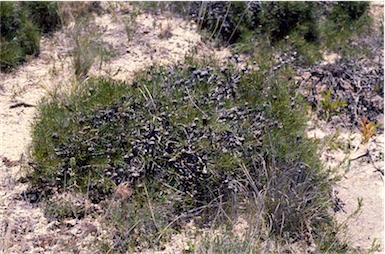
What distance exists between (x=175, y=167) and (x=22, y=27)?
6.90 feet

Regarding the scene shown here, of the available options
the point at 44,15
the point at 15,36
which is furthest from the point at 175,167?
the point at 44,15

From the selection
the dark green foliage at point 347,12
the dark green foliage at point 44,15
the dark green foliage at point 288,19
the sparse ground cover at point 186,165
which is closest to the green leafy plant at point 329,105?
the sparse ground cover at point 186,165

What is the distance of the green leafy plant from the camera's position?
16.7 feet

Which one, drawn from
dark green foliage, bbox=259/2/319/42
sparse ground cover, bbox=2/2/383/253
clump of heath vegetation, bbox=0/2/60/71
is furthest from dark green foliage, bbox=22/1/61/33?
dark green foliage, bbox=259/2/319/42

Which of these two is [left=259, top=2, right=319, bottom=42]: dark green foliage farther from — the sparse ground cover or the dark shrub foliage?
the dark shrub foliage

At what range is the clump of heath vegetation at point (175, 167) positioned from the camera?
146 inches

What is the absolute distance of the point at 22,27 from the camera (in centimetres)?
511

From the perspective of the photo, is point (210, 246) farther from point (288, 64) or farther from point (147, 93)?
point (288, 64)

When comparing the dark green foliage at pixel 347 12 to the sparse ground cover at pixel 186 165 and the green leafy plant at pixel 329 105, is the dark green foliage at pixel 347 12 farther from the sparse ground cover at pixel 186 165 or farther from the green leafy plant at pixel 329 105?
the sparse ground cover at pixel 186 165

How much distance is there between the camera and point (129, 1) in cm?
581

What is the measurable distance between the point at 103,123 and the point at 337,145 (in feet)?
→ 6.29

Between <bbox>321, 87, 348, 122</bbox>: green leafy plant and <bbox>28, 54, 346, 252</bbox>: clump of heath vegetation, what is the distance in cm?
97

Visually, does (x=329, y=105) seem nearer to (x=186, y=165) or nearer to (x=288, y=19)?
(x=288, y=19)

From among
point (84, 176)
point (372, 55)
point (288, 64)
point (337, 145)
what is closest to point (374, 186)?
point (337, 145)
